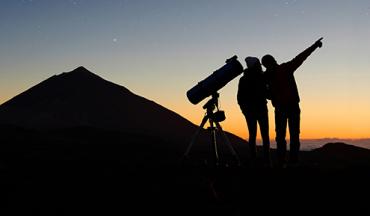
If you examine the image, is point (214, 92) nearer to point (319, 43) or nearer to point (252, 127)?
point (252, 127)

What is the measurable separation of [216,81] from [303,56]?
7.58ft

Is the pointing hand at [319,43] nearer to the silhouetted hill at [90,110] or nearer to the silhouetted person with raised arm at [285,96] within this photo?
the silhouetted person with raised arm at [285,96]

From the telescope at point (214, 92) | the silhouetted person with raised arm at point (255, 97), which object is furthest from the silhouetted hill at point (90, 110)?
the silhouetted person with raised arm at point (255, 97)

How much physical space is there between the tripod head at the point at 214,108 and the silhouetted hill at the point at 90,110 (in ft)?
140

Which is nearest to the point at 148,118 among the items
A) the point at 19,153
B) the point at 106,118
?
the point at 106,118

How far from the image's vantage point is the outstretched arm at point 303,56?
10.5m

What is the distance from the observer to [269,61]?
11.2m

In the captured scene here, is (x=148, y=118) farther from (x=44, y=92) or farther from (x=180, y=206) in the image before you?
(x=180, y=206)

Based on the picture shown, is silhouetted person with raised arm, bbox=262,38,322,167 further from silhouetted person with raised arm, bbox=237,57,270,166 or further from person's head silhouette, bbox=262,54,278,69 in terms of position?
silhouetted person with raised arm, bbox=237,57,270,166

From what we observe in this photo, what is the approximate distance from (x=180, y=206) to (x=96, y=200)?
4.64ft

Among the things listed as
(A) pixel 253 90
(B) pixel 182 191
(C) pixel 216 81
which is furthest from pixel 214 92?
(B) pixel 182 191

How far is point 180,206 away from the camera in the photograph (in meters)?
7.55

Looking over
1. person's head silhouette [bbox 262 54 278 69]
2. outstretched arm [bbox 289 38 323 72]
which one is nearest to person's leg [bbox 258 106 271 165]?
person's head silhouette [bbox 262 54 278 69]

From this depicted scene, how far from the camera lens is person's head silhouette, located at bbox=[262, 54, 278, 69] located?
36.6 feet
